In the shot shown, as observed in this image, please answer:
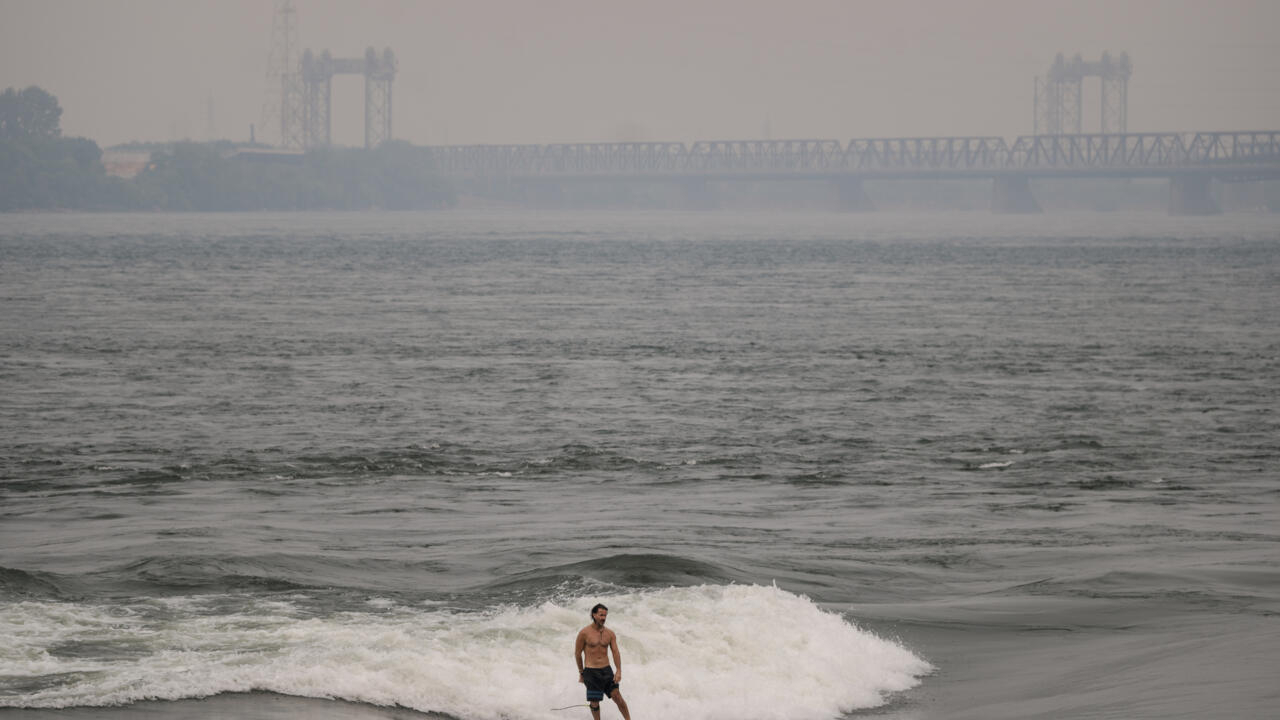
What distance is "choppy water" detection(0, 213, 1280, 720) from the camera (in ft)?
59.1

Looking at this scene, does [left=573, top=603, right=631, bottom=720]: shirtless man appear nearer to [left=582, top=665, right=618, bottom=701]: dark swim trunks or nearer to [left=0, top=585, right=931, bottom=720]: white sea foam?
[left=582, top=665, right=618, bottom=701]: dark swim trunks

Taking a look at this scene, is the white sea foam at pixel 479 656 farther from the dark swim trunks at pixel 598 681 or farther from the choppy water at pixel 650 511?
the dark swim trunks at pixel 598 681

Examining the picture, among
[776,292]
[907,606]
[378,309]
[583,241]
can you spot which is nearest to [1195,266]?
[776,292]

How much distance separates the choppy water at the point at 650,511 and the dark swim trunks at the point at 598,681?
3.25 ft

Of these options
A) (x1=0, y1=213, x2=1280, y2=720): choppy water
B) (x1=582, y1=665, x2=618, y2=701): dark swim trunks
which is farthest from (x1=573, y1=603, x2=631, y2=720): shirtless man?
(x1=0, y1=213, x2=1280, y2=720): choppy water

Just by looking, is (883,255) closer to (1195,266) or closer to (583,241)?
(1195,266)

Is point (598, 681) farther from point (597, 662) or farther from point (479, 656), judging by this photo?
point (479, 656)

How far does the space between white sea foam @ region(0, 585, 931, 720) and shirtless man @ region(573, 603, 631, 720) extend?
1.03 meters

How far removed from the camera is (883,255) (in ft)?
457

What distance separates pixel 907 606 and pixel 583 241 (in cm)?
15906

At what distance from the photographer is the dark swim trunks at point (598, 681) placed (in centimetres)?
1584

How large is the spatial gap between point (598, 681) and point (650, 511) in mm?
12321

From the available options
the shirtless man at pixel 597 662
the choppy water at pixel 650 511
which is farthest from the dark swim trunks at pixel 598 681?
the choppy water at pixel 650 511

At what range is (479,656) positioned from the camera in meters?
18.1
